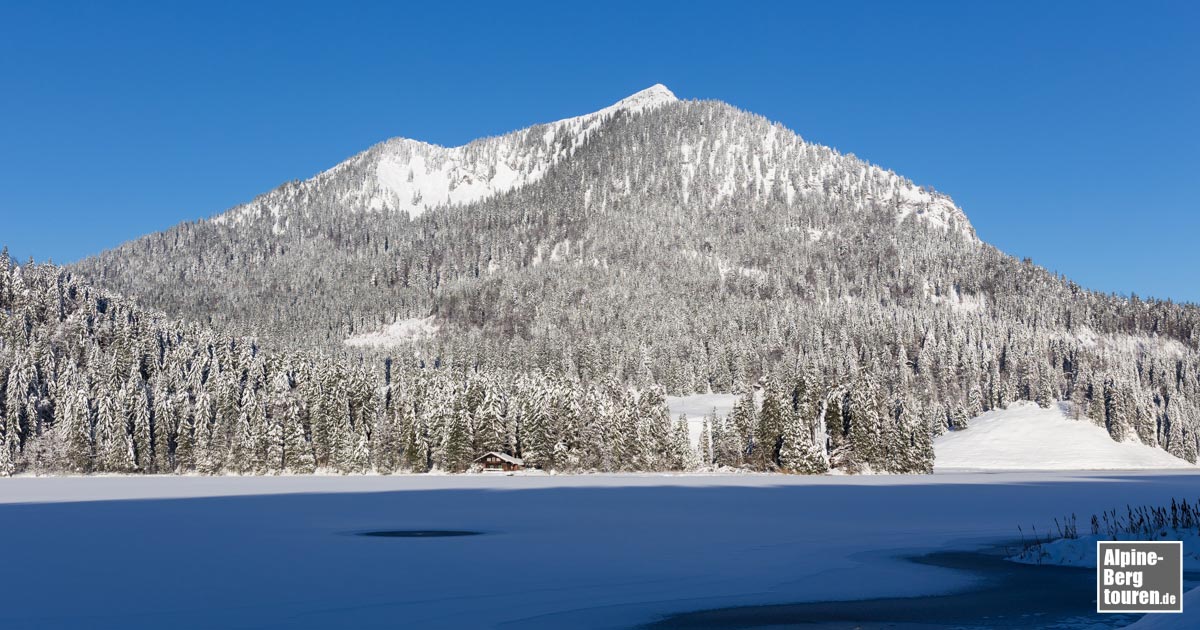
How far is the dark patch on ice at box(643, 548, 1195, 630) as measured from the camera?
58.3ft

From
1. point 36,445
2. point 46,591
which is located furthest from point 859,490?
point 36,445

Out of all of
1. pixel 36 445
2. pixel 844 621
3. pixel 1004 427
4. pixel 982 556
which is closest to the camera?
pixel 844 621

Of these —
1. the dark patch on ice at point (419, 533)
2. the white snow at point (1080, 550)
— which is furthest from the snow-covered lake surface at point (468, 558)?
the white snow at point (1080, 550)

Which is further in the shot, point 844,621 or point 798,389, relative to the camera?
point 798,389

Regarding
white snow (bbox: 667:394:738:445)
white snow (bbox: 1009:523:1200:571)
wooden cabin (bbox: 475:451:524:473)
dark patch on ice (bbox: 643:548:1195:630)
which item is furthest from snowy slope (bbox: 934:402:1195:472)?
dark patch on ice (bbox: 643:548:1195:630)

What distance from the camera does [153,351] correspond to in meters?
Result: 143

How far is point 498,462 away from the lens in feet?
370

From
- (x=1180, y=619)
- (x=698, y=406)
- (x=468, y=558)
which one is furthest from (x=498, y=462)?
(x=1180, y=619)

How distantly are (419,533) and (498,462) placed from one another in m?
78.2

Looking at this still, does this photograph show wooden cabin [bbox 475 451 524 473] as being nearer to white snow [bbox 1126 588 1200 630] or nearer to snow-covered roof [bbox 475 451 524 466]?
snow-covered roof [bbox 475 451 524 466]

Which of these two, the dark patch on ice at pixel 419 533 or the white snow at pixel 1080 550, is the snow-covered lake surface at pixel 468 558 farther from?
the white snow at pixel 1080 550

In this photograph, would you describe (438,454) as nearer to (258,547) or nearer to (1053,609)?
(258,547)

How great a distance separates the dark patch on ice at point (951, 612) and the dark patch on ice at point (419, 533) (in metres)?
17.5

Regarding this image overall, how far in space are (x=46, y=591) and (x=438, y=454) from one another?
94.1 metres
